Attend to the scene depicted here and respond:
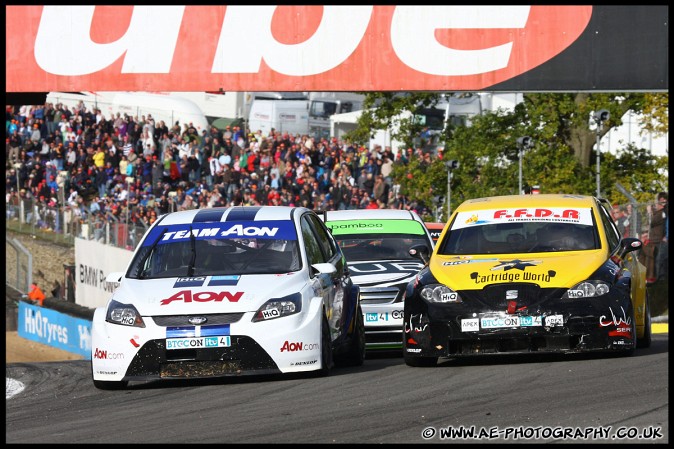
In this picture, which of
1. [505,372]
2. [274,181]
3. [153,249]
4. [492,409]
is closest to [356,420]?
[492,409]

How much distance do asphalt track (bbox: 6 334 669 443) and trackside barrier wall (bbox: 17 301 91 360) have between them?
1314 cm

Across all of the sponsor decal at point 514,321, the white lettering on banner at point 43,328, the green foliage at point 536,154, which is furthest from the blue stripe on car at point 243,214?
the green foliage at point 536,154

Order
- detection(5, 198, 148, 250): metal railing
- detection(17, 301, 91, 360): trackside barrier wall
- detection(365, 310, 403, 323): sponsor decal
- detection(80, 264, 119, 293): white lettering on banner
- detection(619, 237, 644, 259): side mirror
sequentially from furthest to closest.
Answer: detection(80, 264, 119, 293): white lettering on banner < detection(5, 198, 148, 250): metal railing < detection(17, 301, 91, 360): trackside barrier wall < detection(365, 310, 403, 323): sponsor decal < detection(619, 237, 644, 259): side mirror

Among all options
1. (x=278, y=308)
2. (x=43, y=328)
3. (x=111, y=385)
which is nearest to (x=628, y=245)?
(x=278, y=308)

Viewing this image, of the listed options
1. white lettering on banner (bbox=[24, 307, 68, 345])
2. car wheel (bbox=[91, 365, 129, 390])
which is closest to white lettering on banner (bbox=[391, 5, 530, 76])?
white lettering on banner (bbox=[24, 307, 68, 345])

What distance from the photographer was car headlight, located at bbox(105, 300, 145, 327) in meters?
10.1

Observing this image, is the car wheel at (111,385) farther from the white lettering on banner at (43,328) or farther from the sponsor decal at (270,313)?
the white lettering on banner at (43,328)

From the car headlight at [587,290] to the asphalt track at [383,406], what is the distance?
1.75 feet

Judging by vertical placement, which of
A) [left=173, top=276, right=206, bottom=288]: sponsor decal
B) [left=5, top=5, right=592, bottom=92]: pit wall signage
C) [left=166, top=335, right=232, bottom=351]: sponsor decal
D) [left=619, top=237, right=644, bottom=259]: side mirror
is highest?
[left=5, top=5, right=592, bottom=92]: pit wall signage

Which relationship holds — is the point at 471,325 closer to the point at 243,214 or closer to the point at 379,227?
the point at 243,214

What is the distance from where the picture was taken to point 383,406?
8.53 m

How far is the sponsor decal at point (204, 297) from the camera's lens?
33.1 ft

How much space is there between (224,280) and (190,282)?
27 centimetres

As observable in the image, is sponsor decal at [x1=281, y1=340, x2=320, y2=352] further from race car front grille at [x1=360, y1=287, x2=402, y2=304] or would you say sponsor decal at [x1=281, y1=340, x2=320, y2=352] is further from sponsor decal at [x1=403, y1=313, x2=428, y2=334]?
race car front grille at [x1=360, y1=287, x2=402, y2=304]
